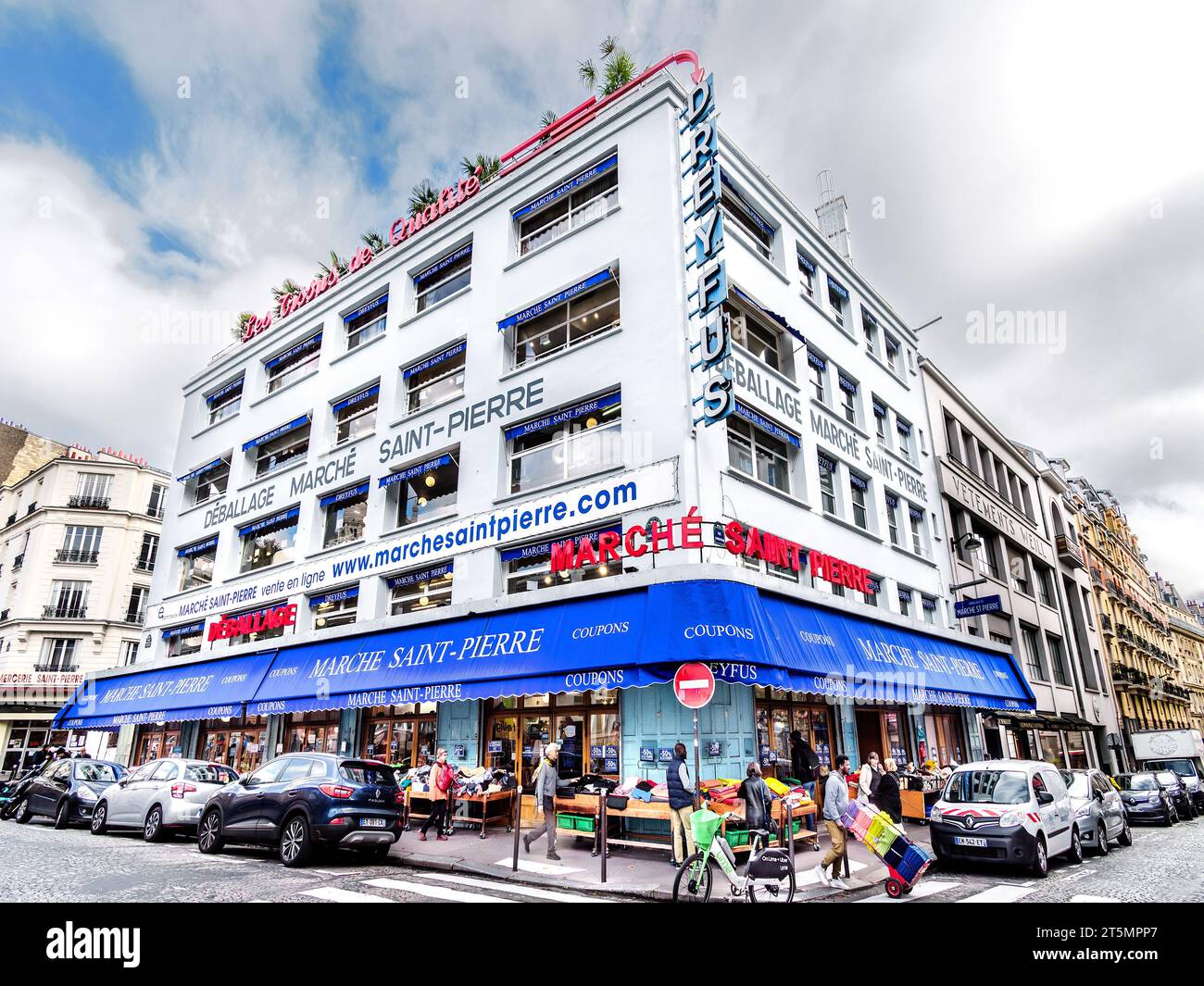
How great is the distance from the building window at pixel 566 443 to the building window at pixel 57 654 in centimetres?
3425

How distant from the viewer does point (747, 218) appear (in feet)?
66.5

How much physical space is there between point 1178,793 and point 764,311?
2098cm

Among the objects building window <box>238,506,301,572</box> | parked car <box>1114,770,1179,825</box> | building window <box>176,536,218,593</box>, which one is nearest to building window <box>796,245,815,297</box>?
building window <box>238,506,301,572</box>

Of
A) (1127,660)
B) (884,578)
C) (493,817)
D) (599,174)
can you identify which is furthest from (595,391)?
(1127,660)

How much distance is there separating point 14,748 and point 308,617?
29580 millimetres

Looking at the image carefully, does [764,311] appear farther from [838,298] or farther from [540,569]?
[540,569]

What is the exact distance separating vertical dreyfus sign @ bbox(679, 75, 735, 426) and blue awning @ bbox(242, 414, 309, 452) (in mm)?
14738

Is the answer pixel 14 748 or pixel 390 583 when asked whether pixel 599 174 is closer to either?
pixel 390 583

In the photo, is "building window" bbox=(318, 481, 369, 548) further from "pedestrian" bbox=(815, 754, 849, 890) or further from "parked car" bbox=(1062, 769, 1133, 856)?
"parked car" bbox=(1062, 769, 1133, 856)

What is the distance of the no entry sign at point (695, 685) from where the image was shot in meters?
10.1

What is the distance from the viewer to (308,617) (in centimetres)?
2127

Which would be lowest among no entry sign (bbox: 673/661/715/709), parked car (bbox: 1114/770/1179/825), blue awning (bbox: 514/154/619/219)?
parked car (bbox: 1114/770/1179/825)

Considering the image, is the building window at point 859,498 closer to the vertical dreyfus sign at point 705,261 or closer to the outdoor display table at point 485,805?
the vertical dreyfus sign at point 705,261

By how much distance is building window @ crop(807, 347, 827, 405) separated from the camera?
68.2 feet
